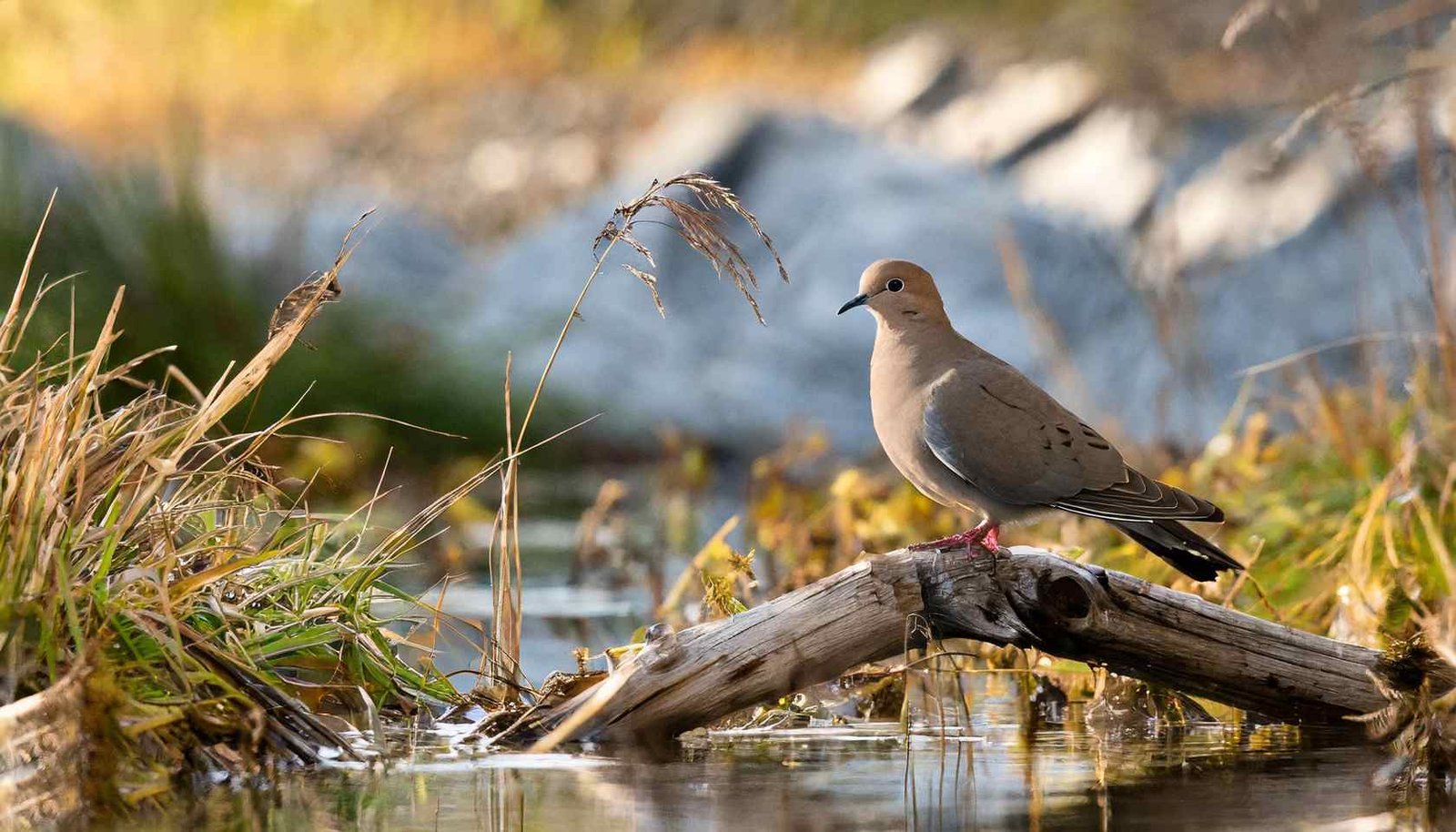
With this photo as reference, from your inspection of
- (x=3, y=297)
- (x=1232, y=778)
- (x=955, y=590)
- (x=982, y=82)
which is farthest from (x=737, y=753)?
(x=982, y=82)

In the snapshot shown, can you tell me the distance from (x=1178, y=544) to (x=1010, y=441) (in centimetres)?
42

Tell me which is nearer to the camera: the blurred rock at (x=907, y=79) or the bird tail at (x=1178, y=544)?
the bird tail at (x=1178, y=544)

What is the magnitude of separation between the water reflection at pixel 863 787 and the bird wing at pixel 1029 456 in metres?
0.49

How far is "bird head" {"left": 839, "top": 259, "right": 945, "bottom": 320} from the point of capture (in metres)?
4.22

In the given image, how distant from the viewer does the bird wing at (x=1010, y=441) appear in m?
3.92

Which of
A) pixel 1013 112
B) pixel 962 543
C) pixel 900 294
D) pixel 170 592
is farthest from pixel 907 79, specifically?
pixel 170 592

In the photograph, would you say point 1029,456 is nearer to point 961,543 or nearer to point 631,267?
point 961,543

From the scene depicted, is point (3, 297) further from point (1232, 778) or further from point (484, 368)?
point (1232, 778)

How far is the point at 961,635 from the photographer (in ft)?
11.6

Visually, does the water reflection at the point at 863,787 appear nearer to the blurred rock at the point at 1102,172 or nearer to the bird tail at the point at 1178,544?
the bird tail at the point at 1178,544

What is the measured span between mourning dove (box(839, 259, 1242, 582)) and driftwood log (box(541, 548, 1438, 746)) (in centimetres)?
23

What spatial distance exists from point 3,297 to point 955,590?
533 centimetres

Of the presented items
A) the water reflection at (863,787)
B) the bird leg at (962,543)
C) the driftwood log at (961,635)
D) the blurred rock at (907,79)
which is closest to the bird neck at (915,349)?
the bird leg at (962,543)

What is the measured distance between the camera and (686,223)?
3.41 meters
